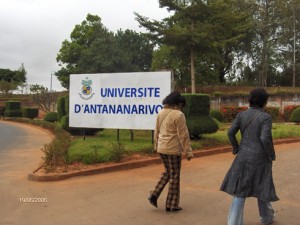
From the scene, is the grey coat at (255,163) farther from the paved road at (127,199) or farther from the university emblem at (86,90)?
the university emblem at (86,90)

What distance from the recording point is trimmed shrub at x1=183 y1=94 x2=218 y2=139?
11.5 metres

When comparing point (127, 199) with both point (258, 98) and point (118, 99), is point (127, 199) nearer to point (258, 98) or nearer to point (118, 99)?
point (258, 98)

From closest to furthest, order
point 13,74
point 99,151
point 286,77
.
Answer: point 99,151, point 286,77, point 13,74

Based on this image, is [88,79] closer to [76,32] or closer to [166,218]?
[166,218]

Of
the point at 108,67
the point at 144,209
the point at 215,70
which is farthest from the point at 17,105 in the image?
the point at 144,209

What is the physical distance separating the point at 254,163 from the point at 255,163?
11 millimetres

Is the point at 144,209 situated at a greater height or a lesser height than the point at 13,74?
lesser

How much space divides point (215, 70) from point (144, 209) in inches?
1434

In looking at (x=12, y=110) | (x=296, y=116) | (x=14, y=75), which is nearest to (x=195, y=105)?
(x=296, y=116)

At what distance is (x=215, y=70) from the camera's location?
1612 inches

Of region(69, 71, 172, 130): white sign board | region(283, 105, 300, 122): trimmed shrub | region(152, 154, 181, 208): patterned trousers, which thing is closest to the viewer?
region(152, 154, 181, 208): patterned trousers

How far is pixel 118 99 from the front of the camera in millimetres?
11156

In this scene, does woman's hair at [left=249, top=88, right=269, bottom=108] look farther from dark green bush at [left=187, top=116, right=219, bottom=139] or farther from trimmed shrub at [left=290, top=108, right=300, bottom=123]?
trimmed shrub at [left=290, top=108, right=300, bottom=123]
